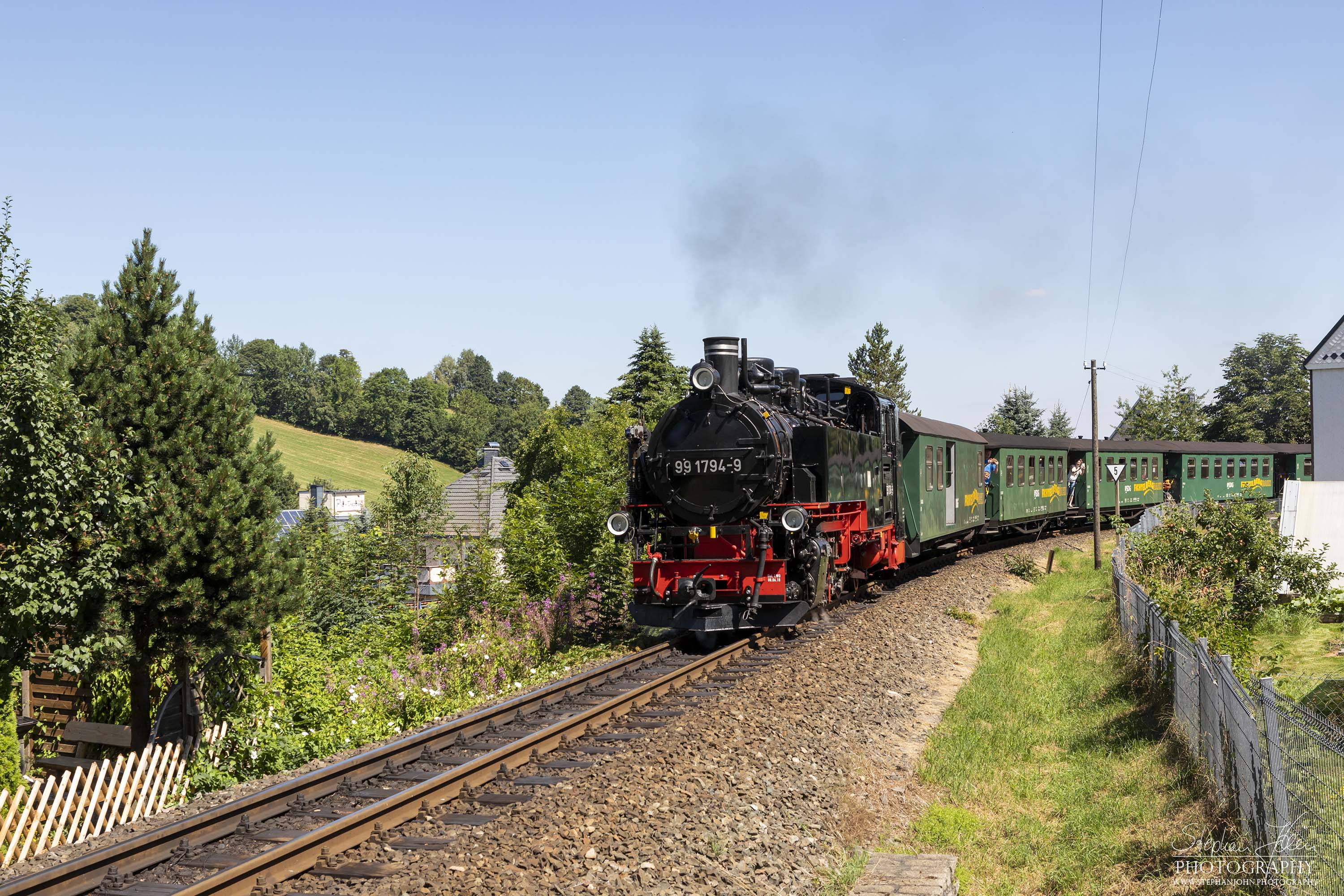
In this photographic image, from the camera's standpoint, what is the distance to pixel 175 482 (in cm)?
1312

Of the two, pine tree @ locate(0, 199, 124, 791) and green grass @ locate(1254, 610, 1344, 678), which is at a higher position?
pine tree @ locate(0, 199, 124, 791)

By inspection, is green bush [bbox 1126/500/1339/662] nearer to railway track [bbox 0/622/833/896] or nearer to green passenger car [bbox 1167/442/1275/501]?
railway track [bbox 0/622/833/896]

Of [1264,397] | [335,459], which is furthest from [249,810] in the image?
[335,459]

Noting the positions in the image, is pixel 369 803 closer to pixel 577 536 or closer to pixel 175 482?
pixel 175 482

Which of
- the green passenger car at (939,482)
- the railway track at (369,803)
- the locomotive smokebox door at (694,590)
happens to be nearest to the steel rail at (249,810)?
the railway track at (369,803)

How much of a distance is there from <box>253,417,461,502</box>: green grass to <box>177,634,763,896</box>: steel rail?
80715 mm

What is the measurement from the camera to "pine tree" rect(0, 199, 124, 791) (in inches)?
411

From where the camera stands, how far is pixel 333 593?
22.6m

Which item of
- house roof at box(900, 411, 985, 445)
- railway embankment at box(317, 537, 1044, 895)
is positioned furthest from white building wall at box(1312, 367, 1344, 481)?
railway embankment at box(317, 537, 1044, 895)

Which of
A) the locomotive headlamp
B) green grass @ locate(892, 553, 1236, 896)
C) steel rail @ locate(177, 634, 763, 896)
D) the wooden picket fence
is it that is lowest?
the wooden picket fence

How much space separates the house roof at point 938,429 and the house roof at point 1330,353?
12121 mm

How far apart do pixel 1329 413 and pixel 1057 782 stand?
26223 millimetres

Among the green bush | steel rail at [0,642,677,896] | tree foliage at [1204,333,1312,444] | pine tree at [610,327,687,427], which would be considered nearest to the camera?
steel rail at [0,642,677,896]

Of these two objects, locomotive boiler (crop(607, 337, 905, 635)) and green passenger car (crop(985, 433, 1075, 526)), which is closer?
locomotive boiler (crop(607, 337, 905, 635))
